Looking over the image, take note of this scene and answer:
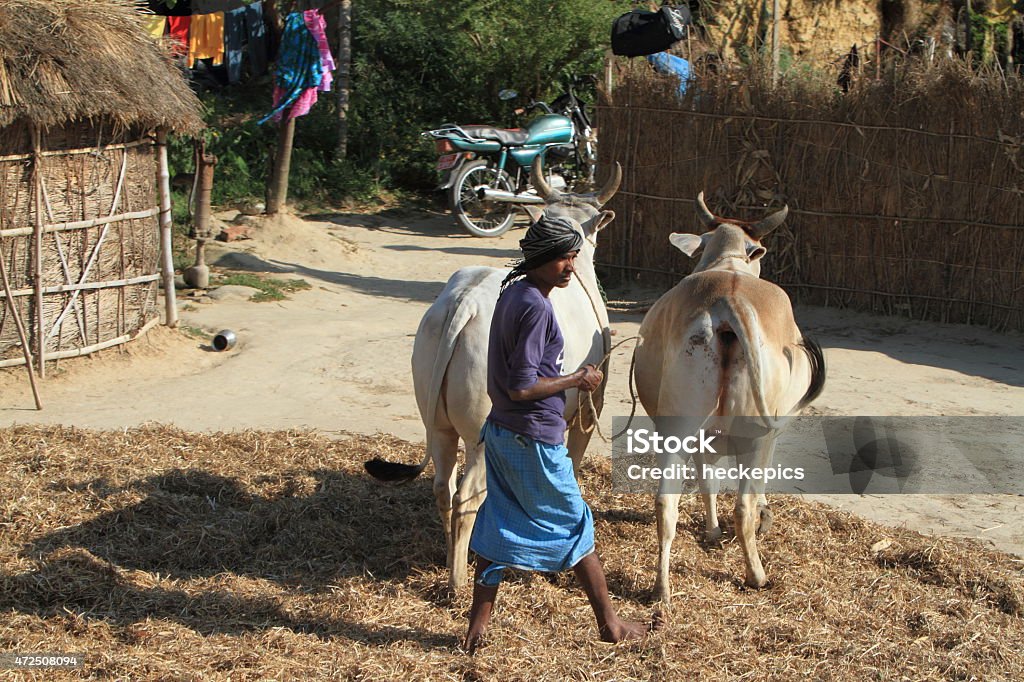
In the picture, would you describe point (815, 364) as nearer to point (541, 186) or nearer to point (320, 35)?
point (541, 186)

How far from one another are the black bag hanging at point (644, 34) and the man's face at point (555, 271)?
897cm

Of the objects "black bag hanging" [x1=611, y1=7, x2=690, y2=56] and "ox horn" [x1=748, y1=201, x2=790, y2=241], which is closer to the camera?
"ox horn" [x1=748, y1=201, x2=790, y2=241]

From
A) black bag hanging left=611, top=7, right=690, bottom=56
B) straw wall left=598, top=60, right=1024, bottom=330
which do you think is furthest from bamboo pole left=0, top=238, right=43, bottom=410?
black bag hanging left=611, top=7, right=690, bottom=56

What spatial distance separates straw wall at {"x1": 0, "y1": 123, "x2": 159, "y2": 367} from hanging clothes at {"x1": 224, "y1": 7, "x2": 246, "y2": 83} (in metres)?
6.66

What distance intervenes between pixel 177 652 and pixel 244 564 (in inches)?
37.1

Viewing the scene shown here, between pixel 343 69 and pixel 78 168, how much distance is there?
7.74 meters

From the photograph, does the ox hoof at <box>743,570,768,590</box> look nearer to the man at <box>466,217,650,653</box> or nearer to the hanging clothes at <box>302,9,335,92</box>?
the man at <box>466,217,650,653</box>

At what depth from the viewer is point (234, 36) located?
14875 millimetres

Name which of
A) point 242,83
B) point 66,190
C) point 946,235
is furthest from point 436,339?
point 242,83

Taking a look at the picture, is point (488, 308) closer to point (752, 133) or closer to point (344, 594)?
point (344, 594)

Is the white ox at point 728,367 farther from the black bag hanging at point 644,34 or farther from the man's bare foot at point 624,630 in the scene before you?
the black bag hanging at point 644,34

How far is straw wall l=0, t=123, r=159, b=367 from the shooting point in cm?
757

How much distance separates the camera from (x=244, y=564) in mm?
4742

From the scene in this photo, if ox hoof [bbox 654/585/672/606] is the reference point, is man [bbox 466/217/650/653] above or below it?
above
